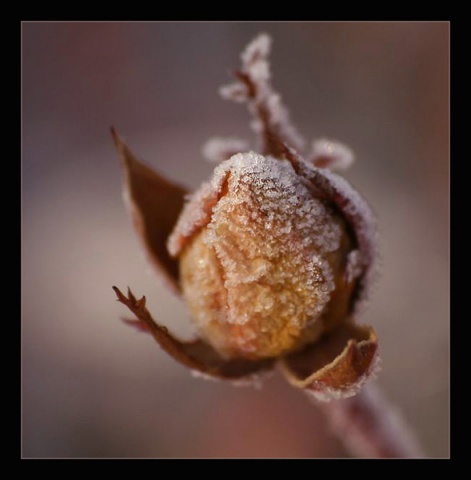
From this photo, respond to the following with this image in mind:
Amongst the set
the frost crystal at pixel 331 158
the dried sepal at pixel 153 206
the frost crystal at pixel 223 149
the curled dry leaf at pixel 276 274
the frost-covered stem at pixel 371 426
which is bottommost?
the frost-covered stem at pixel 371 426

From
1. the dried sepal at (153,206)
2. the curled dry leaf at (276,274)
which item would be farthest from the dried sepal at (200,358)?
the dried sepal at (153,206)

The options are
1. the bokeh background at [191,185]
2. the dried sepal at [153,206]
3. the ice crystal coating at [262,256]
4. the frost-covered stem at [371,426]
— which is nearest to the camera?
the ice crystal coating at [262,256]

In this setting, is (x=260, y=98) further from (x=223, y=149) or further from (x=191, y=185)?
(x=191, y=185)

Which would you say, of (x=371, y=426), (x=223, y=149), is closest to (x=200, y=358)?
(x=223, y=149)

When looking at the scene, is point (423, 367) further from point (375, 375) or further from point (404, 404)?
point (375, 375)

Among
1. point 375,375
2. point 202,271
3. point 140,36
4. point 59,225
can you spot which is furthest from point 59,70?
point 375,375

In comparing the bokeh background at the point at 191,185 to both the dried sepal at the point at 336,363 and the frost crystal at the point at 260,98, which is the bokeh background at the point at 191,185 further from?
the frost crystal at the point at 260,98
